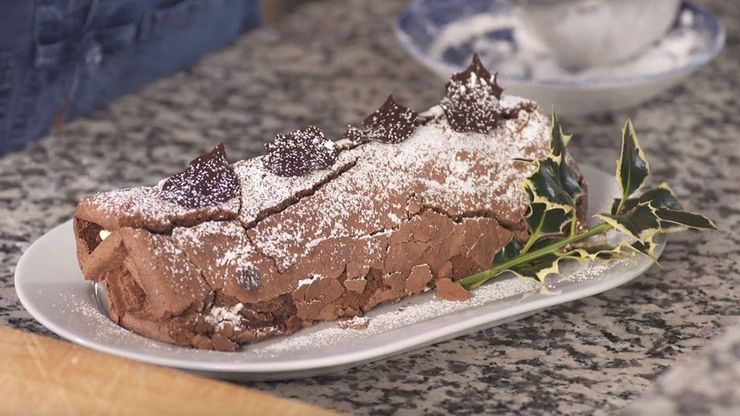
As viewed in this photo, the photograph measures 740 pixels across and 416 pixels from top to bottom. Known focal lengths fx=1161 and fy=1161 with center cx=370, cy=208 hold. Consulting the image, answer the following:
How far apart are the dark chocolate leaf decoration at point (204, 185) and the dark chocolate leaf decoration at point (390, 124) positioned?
184 millimetres

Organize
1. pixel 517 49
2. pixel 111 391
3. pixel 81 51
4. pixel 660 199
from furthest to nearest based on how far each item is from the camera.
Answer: pixel 517 49 < pixel 81 51 < pixel 660 199 < pixel 111 391

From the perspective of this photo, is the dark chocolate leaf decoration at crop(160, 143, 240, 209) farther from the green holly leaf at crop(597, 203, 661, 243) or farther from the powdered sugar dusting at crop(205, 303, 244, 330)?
the green holly leaf at crop(597, 203, 661, 243)

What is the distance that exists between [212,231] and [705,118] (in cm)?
A: 106

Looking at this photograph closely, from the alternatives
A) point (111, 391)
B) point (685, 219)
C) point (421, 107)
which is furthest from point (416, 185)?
point (421, 107)

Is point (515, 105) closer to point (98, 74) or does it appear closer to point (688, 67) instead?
point (688, 67)

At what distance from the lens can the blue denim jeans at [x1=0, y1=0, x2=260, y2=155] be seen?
5.33 ft

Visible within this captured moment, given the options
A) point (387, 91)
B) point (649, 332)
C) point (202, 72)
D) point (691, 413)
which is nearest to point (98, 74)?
point (202, 72)

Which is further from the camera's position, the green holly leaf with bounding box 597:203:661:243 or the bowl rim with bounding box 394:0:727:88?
the bowl rim with bounding box 394:0:727:88

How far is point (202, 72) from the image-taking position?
203 cm

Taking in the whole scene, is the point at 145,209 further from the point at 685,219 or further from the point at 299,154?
the point at 685,219

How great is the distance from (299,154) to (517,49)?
0.88 metres

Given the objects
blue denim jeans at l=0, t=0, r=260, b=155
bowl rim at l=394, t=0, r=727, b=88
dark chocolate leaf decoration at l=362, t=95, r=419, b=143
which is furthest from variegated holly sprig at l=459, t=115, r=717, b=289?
blue denim jeans at l=0, t=0, r=260, b=155

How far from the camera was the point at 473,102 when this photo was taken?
53.1 inches

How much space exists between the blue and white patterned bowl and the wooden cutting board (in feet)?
3.00
